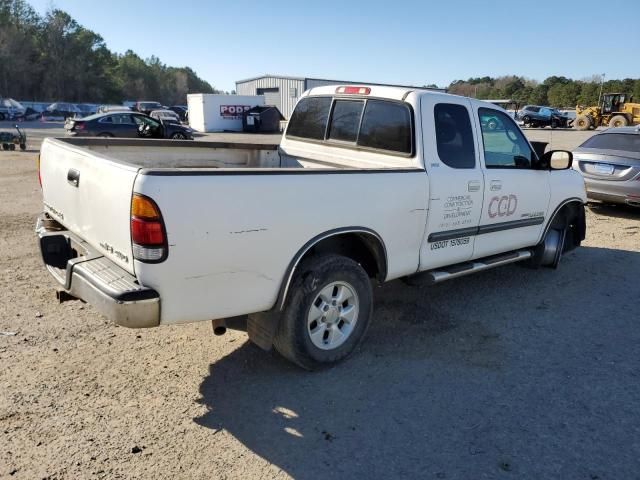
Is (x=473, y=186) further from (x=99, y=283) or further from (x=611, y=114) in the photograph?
(x=611, y=114)

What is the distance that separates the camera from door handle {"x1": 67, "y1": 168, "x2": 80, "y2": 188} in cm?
337

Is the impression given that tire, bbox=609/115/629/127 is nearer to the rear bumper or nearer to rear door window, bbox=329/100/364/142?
rear door window, bbox=329/100/364/142

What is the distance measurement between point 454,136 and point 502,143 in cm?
84

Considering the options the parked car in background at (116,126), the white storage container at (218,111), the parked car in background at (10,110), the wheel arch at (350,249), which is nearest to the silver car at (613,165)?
the wheel arch at (350,249)

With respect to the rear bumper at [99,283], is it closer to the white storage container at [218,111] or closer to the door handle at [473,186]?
the door handle at [473,186]

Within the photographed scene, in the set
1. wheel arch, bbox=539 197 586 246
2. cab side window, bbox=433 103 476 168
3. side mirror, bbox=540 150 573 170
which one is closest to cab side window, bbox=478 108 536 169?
side mirror, bbox=540 150 573 170

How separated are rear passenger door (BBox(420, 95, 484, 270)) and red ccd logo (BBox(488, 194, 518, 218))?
238mm

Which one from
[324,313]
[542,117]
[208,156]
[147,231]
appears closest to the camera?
[147,231]

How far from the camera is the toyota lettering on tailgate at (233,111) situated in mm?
37062

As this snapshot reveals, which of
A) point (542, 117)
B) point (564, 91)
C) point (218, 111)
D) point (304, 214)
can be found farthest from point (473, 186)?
point (564, 91)

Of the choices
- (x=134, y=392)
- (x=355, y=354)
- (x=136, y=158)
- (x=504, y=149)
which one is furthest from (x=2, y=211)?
(x=504, y=149)

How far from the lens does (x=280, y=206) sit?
3.11 metres

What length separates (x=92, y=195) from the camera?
3180mm

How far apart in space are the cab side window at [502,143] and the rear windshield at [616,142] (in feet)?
16.7
